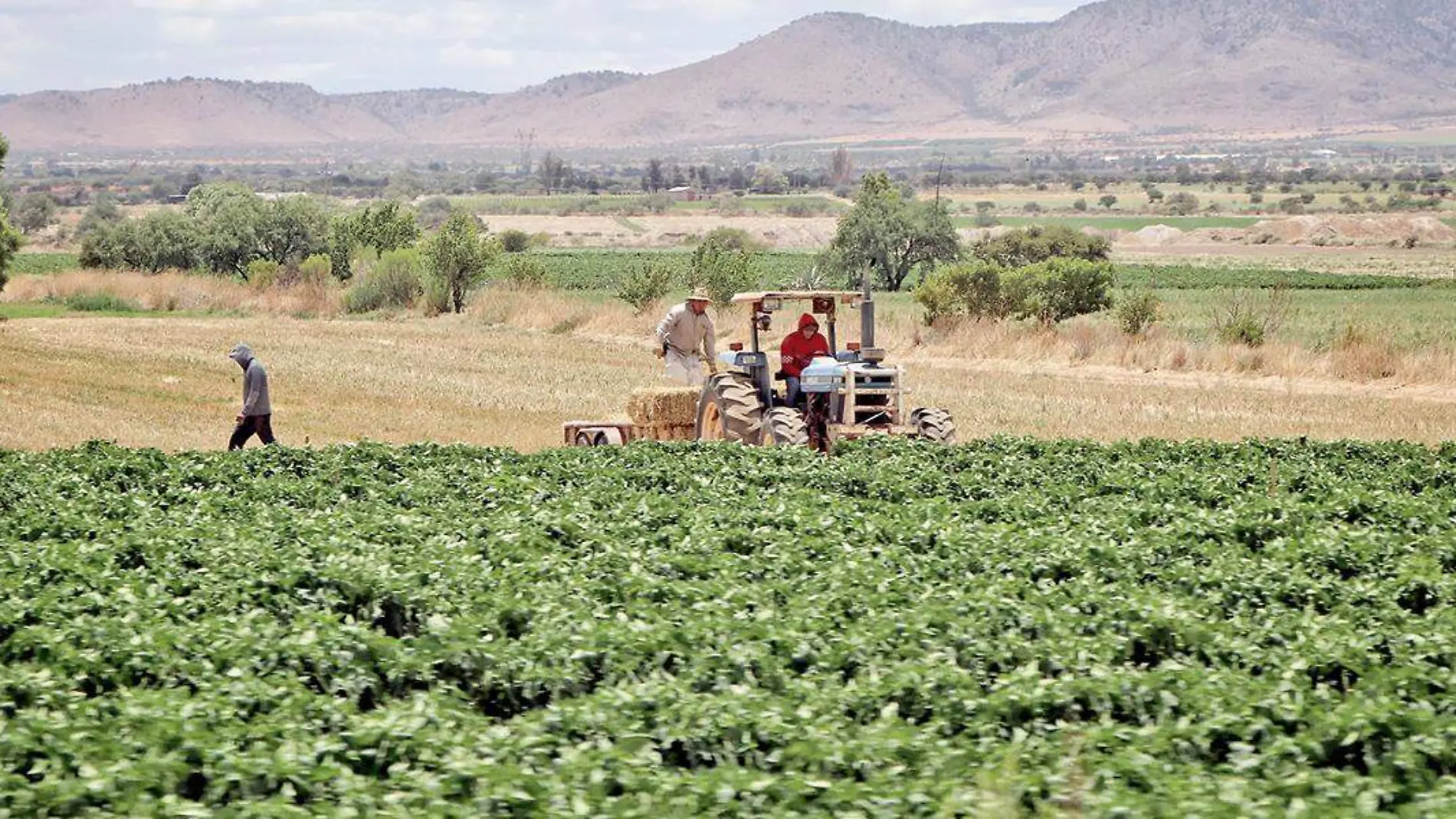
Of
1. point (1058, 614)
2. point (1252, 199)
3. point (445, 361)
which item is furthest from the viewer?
point (1252, 199)

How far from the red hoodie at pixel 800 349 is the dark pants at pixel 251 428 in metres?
6.27

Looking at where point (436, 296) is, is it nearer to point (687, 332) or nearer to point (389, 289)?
point (389, 289)

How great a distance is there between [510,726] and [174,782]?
1.62 meters

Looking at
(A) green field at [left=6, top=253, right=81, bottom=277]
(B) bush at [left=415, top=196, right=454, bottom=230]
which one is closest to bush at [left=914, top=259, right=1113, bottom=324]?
(A) green field at [left=6, top=253, right=81, bottom=277]

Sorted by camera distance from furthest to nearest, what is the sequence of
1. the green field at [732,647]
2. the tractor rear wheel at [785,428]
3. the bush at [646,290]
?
the bush at [646,290] < the tractor rear wheel at [785,428] < the green field at [732,647]

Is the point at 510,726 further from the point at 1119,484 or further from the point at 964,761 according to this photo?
the point at 1119,484

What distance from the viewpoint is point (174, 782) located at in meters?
7.39

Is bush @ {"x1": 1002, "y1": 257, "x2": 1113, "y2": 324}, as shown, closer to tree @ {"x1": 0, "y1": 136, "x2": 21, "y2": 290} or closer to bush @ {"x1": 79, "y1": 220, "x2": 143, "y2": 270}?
tree @ {"x1": 0, "y1": 136, "x2": 21, "y2": 290}

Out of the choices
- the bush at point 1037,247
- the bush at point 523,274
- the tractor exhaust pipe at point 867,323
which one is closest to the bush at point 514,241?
the bush at point 1037,247

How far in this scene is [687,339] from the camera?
19766 mm

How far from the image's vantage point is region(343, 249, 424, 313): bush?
172 feet

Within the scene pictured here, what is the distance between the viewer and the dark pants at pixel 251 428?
2073cm

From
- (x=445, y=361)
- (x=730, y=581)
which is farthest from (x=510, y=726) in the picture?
(x=445, y=361)

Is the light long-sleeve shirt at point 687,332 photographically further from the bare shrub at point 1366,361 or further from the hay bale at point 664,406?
the bare shrub at point 1366,361
